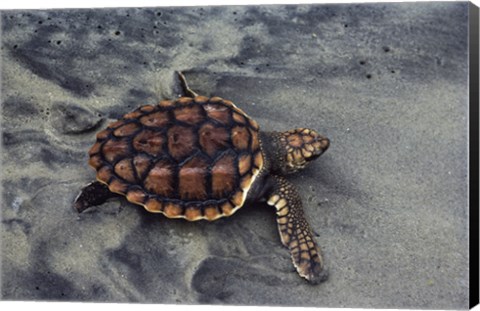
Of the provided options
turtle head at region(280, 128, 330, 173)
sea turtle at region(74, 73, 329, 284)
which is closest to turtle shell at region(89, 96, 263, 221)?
sea turtle at region(74, 73, 329, 284)

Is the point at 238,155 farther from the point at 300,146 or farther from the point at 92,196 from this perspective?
the point at 92,196

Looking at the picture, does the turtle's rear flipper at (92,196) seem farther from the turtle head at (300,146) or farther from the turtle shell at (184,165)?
the turtle head at (300,146)

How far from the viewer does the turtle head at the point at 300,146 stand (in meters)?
1.76

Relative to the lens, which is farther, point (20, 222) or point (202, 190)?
point (20, 222)

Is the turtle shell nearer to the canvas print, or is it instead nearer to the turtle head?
the canvas print

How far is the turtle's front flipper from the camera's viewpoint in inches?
67.2

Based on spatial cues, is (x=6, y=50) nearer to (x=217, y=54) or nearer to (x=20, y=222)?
(x=20, y=222)

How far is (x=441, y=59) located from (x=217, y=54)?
76 cm

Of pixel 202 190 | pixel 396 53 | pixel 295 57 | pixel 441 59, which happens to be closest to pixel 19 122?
pixel 202 190

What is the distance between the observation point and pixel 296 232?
1.73 m

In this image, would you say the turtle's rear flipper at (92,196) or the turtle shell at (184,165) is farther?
the turtle's rear flipper at (92,196)

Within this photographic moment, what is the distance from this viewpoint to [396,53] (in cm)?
184

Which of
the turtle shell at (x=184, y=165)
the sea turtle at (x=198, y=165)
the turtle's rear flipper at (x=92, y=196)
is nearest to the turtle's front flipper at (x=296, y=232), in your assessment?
the sea turtle at (x=198, y=165)

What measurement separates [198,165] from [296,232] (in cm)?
38
